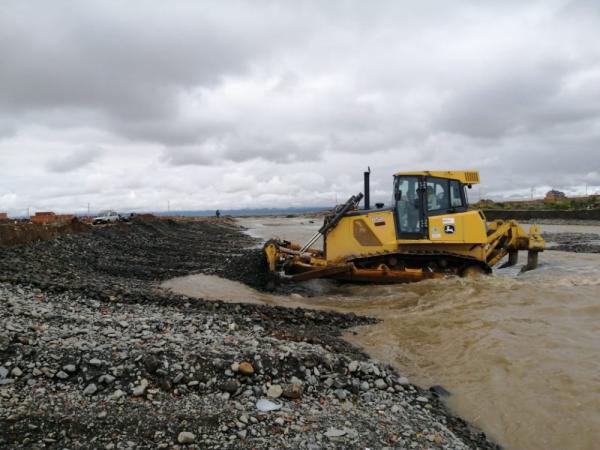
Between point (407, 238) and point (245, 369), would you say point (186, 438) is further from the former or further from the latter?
point (407, 238)

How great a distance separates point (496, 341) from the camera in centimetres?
741

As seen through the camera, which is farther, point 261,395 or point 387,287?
point 387,287

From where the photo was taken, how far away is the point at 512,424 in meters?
4.80

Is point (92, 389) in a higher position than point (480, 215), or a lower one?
lower

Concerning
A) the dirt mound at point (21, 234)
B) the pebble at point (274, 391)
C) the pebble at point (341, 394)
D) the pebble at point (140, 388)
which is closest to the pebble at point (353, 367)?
the pebble at point (341, 394)

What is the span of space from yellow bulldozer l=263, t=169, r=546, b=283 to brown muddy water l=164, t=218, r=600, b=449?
62 centimetres

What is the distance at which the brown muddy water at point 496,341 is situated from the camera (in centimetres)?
495

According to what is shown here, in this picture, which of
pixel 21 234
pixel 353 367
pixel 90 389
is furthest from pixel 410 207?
pixel 21 234

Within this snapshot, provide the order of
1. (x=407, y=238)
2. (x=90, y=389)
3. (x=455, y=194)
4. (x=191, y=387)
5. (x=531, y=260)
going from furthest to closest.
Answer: (x=531, y=260) → (x=455, y=194) → (x=407, y=238) → (x=191, y=387) → (x=90, y=389)

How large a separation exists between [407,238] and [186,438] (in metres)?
9.53

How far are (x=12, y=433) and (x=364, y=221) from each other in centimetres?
1001

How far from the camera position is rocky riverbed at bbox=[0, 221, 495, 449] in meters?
3.96

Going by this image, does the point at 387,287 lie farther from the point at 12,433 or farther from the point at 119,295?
the point at 12,433

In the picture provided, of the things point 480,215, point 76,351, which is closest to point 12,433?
point 76,351
